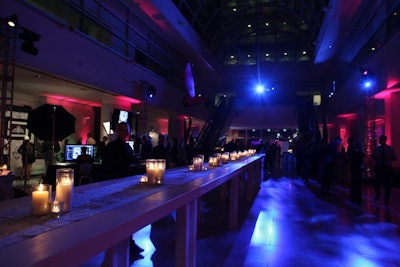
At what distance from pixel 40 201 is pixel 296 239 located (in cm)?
352

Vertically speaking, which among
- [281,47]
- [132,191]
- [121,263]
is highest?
[281,47]

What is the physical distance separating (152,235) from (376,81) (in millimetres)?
8964

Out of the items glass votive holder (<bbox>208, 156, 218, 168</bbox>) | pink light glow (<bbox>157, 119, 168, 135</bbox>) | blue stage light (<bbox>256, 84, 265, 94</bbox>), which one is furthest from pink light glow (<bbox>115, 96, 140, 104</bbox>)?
blue stage light (<bbox>256, 84, 265, 94</bbox>)

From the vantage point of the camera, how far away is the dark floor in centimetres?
338

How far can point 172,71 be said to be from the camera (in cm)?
1636

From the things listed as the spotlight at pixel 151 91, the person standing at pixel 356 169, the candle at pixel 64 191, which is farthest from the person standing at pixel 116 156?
the spotlight at pixel 151 91

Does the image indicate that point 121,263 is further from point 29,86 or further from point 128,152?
point 29,86

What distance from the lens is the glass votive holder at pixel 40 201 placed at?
57.2 inches

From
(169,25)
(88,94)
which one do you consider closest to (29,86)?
(88,94)

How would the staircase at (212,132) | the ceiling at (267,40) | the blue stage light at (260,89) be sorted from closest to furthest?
the staircase at (212,132) < the ceiling at (267,40) < the blue stage light at (260,89)

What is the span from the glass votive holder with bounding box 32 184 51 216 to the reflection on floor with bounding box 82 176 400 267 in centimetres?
194

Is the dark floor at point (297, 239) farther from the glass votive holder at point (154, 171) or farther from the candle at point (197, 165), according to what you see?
the glass votive holder at point (154, 171)

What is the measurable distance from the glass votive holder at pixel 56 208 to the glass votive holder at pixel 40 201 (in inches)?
1.2

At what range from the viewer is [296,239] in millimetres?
4137
